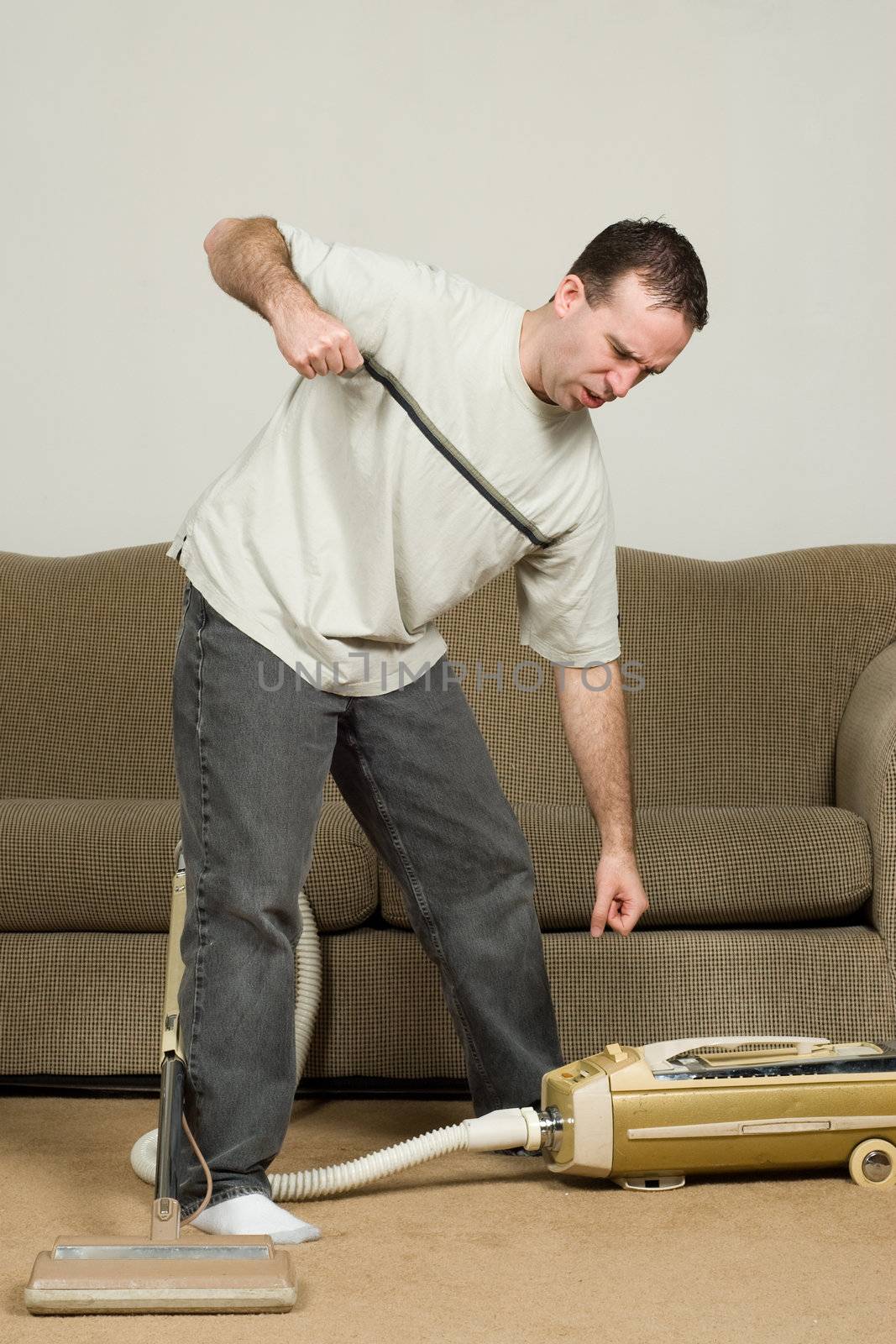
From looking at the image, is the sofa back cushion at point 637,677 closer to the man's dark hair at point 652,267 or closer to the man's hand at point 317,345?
the man's dark hair at point 652,267

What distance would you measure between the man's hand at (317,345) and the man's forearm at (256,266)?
1.6 inches

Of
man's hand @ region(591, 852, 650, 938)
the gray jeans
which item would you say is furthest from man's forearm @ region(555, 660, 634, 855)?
the gray jeans

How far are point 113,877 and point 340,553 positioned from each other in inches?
28.8

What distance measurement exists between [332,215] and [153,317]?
0.44 m

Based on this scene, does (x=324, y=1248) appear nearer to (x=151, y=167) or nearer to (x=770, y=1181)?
(x=770, y=1181)

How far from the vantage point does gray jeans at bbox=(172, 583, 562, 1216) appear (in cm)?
140

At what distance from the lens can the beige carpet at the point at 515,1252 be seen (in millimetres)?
1150

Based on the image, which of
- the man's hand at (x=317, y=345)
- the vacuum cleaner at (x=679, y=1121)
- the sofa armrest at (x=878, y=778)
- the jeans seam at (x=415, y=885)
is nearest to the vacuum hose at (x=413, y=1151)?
the vacuum cleaner at (x=679, y=1121)

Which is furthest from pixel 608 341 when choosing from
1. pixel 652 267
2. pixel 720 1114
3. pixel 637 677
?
pixel 637 677

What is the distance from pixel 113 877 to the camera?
1.92 metres

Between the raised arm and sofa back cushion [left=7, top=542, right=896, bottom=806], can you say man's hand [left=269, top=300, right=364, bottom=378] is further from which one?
sofa back cushion [left=7, top=542, right=896, bottom=806]

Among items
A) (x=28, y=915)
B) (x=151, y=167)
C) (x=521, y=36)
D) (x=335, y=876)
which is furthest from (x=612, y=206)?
(x=28, y=915)

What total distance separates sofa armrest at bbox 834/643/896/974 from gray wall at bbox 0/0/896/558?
2.69 ft

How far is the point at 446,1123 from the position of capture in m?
1.82
